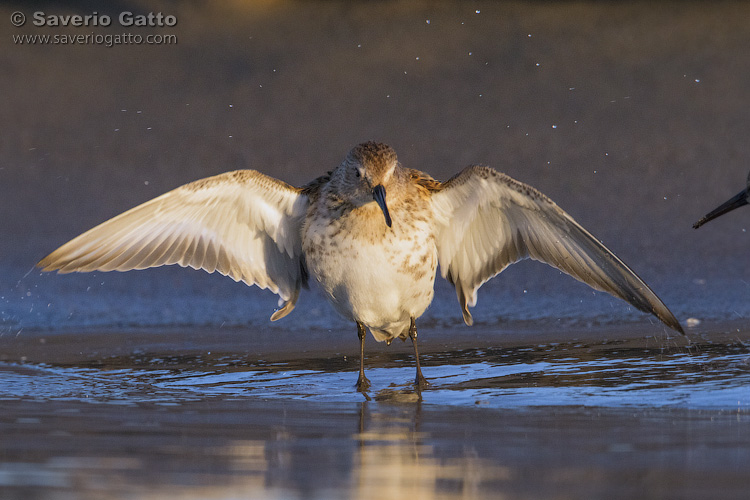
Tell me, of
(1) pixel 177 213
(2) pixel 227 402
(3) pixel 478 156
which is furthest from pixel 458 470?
(3) pixel 478 156

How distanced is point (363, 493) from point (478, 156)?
249 inches

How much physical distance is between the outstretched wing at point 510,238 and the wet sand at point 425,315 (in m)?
0.39

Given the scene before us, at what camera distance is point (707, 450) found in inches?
141

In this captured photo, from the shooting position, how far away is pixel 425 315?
745cm

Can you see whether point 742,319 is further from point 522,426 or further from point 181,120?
point 181,120

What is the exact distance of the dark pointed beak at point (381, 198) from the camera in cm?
547

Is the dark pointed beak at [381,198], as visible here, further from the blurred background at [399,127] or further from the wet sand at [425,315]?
the blurred background at [399,127]

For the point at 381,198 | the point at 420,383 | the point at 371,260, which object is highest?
the point at 381,198

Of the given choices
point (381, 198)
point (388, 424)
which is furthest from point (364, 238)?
point (388, 424)

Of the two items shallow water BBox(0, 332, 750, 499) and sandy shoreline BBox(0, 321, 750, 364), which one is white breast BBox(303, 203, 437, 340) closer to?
shallow water BBox(0, 332, 750, 499)

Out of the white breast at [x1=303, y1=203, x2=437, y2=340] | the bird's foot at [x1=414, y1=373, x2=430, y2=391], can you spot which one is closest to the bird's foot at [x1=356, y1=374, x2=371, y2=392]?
the bird's foot at [x1=414, y1=373, x2=430, y2=391]

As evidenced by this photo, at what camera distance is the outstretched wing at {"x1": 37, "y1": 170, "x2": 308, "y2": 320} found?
591 centimetres

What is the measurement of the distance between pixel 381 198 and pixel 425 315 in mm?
2047

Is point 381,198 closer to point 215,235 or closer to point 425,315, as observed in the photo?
point 215,235
